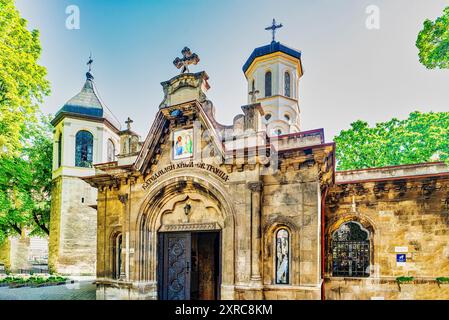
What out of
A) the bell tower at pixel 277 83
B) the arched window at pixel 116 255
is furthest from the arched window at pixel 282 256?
the bell tower at pixel 277 83

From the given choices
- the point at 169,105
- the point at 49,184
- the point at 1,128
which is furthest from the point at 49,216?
the point at 169,105

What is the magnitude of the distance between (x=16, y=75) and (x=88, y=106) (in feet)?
45.3

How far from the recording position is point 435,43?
27.5 feet

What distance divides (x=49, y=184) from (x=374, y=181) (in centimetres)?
2348

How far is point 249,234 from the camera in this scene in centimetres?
981

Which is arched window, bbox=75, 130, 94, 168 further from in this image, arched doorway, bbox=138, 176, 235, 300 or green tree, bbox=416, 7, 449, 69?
green tree, bbox=416, 7, 449, 69

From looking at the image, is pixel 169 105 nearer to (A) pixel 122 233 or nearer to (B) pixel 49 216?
(A) pixel 122 233

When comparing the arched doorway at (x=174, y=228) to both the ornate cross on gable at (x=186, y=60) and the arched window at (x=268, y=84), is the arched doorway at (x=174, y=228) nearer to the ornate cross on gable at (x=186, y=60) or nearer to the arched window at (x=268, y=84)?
the ornate cross on gable at (x=186, y=60)

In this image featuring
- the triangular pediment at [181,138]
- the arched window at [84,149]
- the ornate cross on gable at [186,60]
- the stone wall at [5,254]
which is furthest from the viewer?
the stone wall at [5,254]

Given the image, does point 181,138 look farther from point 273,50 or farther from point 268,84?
point 273,50

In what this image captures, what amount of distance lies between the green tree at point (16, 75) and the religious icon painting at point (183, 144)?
546 cm

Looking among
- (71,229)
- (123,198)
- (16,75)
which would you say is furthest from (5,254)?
(123,198)

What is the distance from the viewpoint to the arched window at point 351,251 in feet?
43.0

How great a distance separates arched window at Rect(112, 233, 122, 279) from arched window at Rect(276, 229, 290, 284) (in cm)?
613
